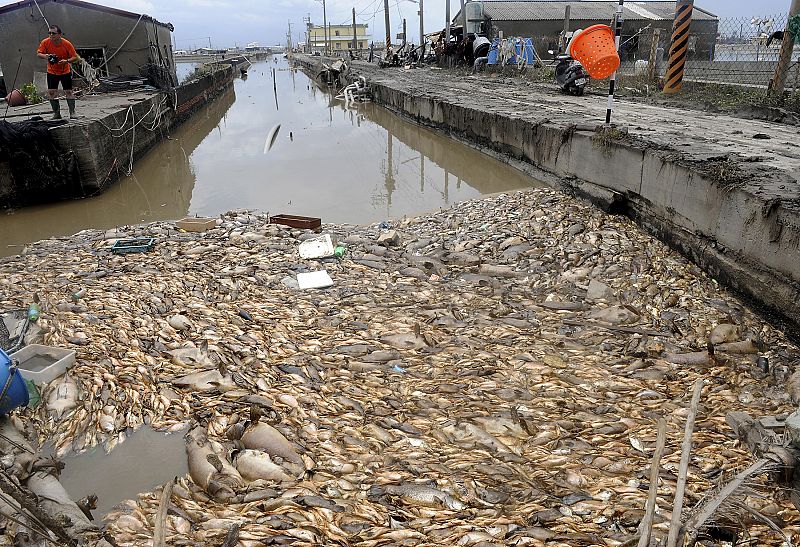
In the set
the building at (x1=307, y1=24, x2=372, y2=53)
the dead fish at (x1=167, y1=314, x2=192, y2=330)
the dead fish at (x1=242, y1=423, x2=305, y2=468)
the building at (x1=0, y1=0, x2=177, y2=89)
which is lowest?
the dead fish at (x1=242, y1=423, x2=305, y2=468)

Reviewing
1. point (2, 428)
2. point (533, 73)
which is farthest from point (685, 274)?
point (533, 73)

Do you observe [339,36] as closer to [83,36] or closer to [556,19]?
[556,19]

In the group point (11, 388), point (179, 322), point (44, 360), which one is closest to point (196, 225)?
point (179, 322)

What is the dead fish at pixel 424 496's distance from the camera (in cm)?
269

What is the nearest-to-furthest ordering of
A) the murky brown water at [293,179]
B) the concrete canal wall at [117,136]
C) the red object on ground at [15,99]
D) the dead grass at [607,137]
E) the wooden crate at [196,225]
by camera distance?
1. the dead grass at [607,137]
2. the wooden crate at [196,225]
3. the murky brown water at [293,179]
4. the concrete canal wall at [117,136]
5. the red object on ground at [15,99]

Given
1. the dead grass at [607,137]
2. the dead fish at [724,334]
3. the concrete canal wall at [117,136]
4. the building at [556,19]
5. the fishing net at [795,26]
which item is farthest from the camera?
the building at [556,19]

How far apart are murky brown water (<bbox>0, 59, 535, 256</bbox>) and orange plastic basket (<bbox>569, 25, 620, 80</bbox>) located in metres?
3.67

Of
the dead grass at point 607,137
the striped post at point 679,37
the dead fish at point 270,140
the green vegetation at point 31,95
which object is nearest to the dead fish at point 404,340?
the dead grass at point 607,137

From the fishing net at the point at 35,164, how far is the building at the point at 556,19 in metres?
26.6

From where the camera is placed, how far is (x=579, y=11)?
35.1m

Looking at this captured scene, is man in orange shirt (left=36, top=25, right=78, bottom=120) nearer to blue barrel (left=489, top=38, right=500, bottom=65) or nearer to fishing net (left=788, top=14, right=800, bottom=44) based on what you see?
fishing net (left=788, top=14, right=800, bottom=44)

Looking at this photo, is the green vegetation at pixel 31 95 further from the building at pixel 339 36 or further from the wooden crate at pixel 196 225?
the building at pixel 339 36

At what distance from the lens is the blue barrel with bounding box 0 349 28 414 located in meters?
3.08

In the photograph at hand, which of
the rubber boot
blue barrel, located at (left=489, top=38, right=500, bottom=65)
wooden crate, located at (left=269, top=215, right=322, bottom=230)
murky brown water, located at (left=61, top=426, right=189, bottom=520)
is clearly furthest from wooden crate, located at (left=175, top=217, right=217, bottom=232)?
blue barrel, located at (left=489, top=38, right=500, bottom=65)
